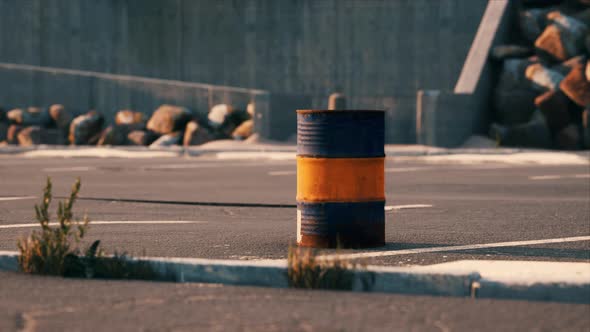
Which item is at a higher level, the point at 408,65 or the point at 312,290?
the point at 408,65

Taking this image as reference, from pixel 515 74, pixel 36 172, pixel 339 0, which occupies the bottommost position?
pixel 36 172

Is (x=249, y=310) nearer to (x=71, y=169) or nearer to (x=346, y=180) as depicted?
(x=346, y=180)

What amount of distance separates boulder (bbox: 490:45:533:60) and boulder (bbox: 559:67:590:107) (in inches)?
94.0

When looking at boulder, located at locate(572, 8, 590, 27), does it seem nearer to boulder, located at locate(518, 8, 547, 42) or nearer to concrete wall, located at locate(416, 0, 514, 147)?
boulder, located at locate(518, 8, 547, 42)

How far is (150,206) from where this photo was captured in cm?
1471

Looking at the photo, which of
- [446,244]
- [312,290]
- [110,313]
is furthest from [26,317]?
[446,244]

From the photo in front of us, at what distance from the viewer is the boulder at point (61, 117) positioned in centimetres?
3672

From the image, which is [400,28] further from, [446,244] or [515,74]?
[446,244]

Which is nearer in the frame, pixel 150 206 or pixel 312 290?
pixel 312 290

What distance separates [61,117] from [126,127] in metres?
2.66

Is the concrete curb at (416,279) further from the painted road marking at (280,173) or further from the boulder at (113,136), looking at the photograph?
the boulder at (113,136)

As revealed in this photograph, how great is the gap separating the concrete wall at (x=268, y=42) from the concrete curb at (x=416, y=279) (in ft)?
77.2

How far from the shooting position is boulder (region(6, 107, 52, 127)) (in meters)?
37.1

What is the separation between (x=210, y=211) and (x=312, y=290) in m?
6.44
